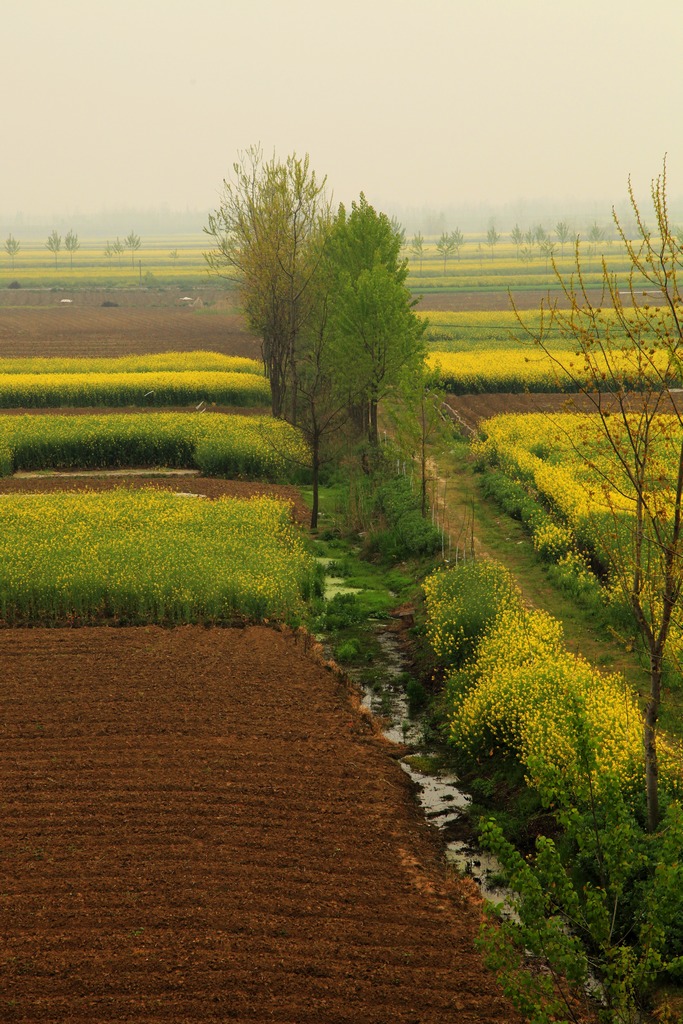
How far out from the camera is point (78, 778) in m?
13.2

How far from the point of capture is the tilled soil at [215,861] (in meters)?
9.23

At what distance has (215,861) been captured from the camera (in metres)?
11.2

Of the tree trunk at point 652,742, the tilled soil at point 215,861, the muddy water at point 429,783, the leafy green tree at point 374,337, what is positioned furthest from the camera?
the leafy green tree at point 374,337

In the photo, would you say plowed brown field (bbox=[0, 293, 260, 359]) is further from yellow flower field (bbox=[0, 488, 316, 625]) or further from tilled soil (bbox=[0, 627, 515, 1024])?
tilled soil (bbox=[0, 627, 515, 1024])

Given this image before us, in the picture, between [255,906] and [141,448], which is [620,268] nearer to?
[141,448]

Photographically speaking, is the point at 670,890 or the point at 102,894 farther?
the point at 102,894

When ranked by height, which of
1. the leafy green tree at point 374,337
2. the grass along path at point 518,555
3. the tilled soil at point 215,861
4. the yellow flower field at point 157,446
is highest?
the leafy green tree at point 374,337

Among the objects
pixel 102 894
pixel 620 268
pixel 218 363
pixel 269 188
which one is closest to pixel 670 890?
pixel 102 894

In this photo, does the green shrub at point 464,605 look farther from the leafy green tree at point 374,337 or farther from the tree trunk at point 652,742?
the leafy green tree at point 374,337

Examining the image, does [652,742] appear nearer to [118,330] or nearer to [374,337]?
[374,337]

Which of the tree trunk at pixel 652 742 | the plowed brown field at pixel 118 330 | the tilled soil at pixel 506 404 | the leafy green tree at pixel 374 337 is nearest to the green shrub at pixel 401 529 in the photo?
the leafy green tree at pixel 374 337

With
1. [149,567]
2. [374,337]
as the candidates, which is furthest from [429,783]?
[374,337]

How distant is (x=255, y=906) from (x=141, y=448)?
25.6m

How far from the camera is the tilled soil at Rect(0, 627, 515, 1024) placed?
30.3 feet
